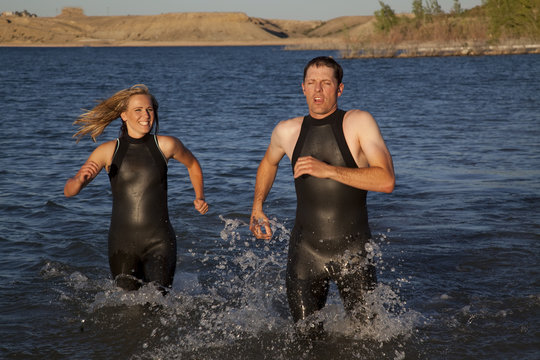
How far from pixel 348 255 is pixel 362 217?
1.12 feet

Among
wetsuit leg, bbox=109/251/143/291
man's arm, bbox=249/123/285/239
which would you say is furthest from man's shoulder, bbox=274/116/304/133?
wetsuit leg, bbox=109/251/143/291

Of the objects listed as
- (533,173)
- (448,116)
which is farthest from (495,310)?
(448,116)

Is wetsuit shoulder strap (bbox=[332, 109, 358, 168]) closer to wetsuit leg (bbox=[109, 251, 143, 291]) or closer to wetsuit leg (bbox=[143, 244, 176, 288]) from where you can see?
wetsuit leg (bbox=[143, 244, 176, 288])

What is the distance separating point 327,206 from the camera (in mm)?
5047

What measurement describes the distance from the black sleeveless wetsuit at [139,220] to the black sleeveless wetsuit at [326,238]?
1362 mm

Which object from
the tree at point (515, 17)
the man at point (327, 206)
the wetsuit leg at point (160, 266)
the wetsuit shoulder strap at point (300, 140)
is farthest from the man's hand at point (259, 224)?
the tree at point (515, 17)

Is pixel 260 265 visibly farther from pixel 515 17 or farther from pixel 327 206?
pixel 515 17

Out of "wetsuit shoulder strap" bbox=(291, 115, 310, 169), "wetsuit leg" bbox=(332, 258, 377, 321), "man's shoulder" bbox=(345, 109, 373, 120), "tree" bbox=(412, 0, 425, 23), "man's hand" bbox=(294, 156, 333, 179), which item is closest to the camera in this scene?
"man's hand" bbox=(294, 156, 333, 179)

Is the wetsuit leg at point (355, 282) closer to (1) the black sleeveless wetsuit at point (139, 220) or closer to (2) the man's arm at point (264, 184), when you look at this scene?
(2) the man's arm at point (264, 184)

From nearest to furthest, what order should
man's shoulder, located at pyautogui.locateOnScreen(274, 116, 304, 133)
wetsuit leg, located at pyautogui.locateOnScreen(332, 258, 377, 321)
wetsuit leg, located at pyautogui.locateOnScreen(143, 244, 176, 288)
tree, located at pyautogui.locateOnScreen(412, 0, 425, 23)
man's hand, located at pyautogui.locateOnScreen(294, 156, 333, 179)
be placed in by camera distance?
1. man's hand, located at pyautogui.locateOnScreen(294, 156, 333, 179)
2. wetsuit leg, located at pyautogui.locateOnScreen(332, 258, 377, 321)
3. man's shoulder, located at pyautogui.locateOnScreen(274, 116, 304, 133)
4. wetsuit leg, located at pyautogui.locateOnScreen(143, 244, 176, 288)
5. tree, located at pyautogui.locateOnScreen(412, 0, 425, 23)

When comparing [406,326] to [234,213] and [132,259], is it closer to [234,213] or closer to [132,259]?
[132,259]

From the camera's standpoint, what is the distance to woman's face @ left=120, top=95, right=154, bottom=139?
5.77 meters

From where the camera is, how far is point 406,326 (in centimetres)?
607

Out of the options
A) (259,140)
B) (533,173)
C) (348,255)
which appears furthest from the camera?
(259,140)
